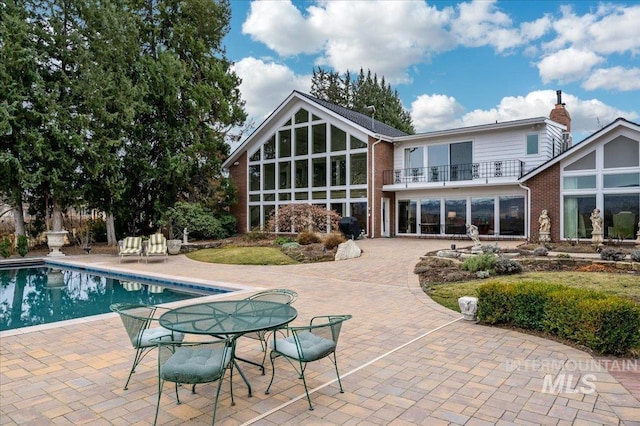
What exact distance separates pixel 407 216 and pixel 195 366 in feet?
63.6

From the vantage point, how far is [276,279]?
10.2 metres

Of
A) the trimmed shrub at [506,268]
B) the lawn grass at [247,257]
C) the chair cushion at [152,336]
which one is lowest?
the lawn grass at [247,257]

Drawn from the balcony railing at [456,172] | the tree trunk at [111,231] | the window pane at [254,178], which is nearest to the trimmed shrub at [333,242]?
the balcony railing at [456,172]

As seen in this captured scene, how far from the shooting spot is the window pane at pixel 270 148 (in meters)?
24.3

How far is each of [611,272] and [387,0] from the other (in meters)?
10.5

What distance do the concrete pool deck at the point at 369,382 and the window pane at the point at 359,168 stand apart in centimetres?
1526

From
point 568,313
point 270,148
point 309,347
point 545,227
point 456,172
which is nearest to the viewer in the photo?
point 309,347

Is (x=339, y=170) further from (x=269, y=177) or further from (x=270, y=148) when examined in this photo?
(x=270, y=148)

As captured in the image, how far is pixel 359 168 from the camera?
21422mm

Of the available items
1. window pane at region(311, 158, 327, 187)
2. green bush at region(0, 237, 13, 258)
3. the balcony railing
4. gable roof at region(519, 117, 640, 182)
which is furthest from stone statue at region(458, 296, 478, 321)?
green bush at region(0, 237, 13, 258)

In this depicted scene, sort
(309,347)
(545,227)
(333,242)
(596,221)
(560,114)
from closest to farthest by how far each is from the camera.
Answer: (309,347), (596,221), (333,242), (545,227), (560,114)

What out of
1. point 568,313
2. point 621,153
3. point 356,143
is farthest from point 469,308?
point 356,143

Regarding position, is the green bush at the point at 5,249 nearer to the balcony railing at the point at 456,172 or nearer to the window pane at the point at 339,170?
the window pane at the point at 339,170

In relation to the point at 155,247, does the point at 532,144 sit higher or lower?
higher
